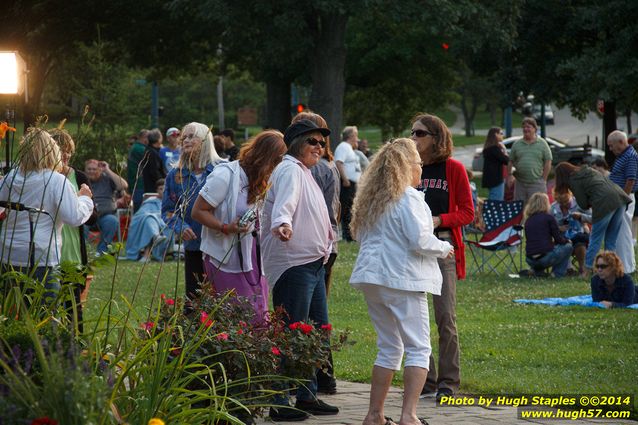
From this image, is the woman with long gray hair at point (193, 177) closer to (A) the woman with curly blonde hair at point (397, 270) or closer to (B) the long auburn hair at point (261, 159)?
(B) the long auburn hair at point (261, 159)

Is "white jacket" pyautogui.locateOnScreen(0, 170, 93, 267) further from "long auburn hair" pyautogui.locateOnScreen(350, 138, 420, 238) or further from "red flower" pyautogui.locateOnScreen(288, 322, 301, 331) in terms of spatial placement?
"long auburn hair" pyautogui.locateOnScreen(350, 138, 420, 238)

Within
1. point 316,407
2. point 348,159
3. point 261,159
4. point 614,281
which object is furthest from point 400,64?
point 316,407

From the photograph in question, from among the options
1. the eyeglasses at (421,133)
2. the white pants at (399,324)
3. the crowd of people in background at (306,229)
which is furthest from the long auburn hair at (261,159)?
the white pants at (399,324)

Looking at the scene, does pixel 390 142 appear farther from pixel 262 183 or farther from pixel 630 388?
pixel 630 388

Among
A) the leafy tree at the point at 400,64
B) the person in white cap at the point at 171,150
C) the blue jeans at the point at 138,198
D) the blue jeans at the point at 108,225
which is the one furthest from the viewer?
the leafy tree at the point at 400,64

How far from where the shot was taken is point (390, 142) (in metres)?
7.22

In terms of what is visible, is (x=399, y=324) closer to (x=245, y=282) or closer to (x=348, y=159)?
(x=245, y=282)

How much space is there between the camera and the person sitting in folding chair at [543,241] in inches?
626

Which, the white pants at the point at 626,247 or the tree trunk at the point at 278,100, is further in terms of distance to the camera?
the tree trunk at the point at 278,100

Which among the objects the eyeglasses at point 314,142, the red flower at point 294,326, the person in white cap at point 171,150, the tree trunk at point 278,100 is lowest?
the red flower at point 294,326

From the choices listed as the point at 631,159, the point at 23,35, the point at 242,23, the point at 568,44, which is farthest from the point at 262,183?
the point at 568,44

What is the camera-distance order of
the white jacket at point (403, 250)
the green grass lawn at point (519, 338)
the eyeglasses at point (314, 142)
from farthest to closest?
the green grass lawn at point (519, 338)
the eyeglasses at point (314, 142)
the white jacket at point (403, 250)

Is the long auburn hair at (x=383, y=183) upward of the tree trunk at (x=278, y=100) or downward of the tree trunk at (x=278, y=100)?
downward

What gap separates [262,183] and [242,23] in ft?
75.1
